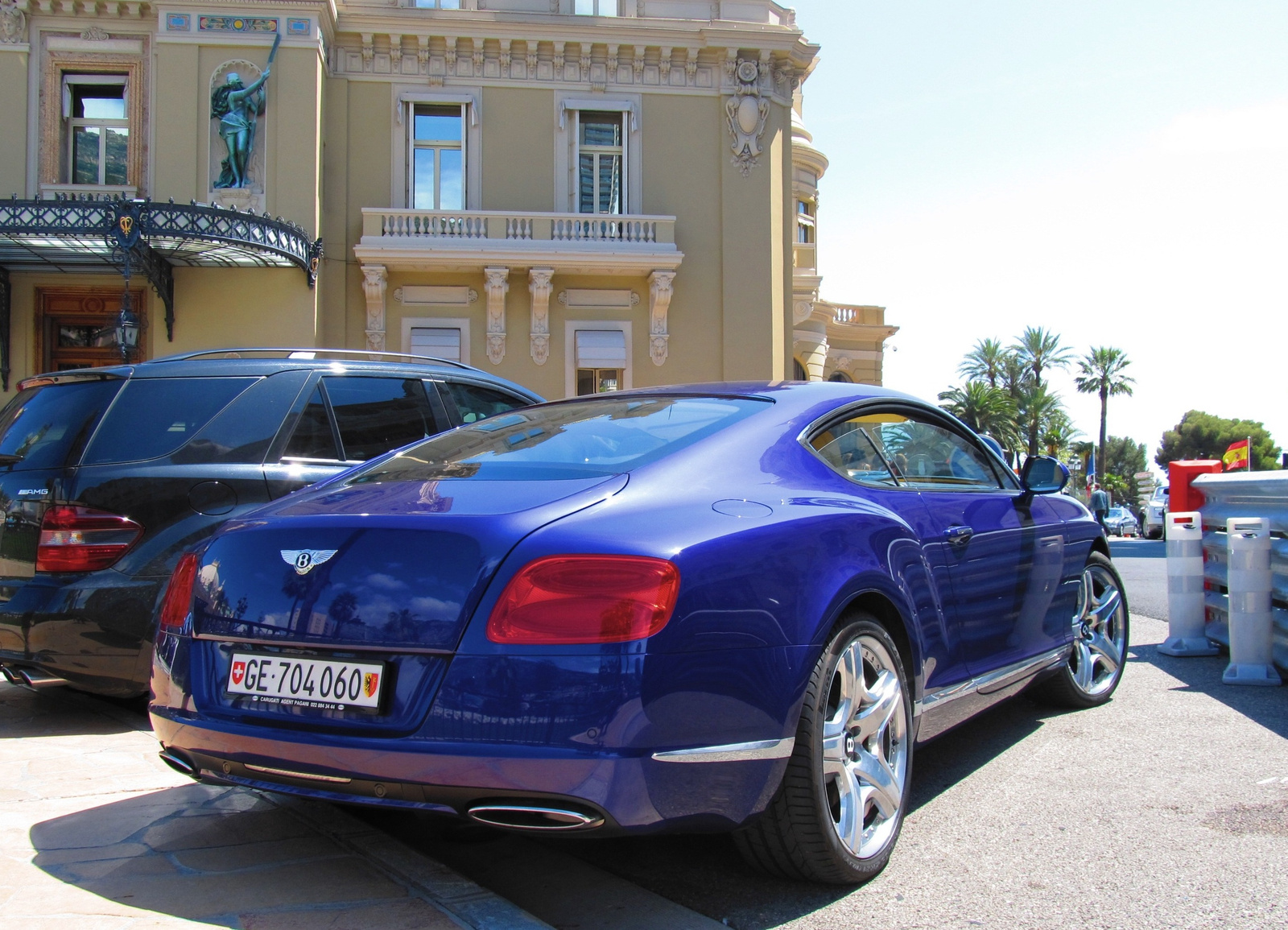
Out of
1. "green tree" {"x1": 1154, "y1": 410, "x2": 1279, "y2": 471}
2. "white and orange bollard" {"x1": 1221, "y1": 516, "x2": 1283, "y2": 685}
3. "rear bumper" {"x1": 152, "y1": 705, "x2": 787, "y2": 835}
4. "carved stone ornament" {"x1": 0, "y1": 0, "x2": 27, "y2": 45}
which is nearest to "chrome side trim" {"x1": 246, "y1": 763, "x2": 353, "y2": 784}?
"rear bumper" {"x1": 152, "y1": 705, "x2": 787, "y2": 835}

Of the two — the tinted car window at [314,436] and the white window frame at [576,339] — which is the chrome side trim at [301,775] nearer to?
the tinted car window at [314,436]

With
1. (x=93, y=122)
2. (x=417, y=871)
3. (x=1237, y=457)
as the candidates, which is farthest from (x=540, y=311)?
(x=417, y=871)

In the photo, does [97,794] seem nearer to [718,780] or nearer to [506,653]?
[506,653]

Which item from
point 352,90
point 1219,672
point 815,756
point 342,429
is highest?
point 352,90

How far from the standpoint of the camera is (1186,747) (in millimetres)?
4551

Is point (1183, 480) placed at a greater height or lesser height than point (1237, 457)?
lesser

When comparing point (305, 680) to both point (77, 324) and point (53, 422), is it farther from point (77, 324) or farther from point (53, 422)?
point (77, 324)

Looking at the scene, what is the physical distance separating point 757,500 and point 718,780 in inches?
29.8

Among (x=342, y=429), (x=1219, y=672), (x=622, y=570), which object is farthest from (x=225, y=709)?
(x=1219, y=672)

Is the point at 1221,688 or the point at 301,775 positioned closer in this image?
the point at 301,775

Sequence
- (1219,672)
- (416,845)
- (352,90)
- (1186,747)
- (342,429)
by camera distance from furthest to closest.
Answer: (352,90) → (1219,672) → (342,429) → (1186,747) → (416,845)

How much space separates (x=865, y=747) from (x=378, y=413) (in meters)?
3.35

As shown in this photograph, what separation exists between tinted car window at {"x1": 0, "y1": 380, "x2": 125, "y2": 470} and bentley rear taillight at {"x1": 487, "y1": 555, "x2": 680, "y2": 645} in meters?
3.06

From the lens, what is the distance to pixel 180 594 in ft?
9.96
